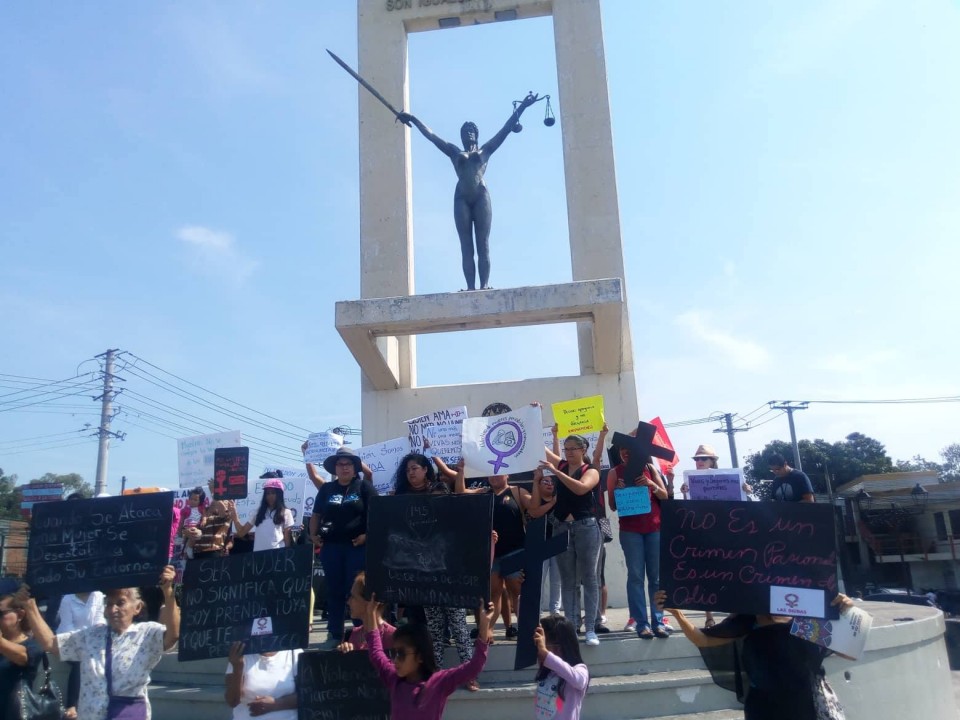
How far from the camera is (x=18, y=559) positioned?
A: 707 inches

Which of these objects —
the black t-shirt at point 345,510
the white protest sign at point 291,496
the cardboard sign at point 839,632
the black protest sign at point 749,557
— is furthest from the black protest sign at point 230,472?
the cardboard sign at point 839,632

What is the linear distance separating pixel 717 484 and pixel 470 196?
19.7 ft

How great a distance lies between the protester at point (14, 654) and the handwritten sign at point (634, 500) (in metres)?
4.39

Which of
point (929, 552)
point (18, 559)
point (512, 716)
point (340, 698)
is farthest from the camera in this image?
point (929, 552)

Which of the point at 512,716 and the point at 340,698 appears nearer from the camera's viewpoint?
the point at 340,698

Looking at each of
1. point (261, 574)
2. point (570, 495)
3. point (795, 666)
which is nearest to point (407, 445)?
point (570, 495)

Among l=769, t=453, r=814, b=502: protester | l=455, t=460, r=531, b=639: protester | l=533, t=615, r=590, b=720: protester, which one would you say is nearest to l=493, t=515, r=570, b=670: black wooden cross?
l=533, t=615, r=590, b=720: protester

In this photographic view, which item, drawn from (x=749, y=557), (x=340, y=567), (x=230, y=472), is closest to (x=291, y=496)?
(x=230, y=472)

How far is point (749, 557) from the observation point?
13.6ft

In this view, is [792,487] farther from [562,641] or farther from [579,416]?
[562,641]

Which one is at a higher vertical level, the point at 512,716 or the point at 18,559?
the point at 18,559

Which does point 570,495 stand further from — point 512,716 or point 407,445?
point 407,445

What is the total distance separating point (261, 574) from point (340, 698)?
0.91 meters

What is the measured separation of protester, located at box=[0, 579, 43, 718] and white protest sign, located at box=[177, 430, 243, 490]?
435 centimetres
